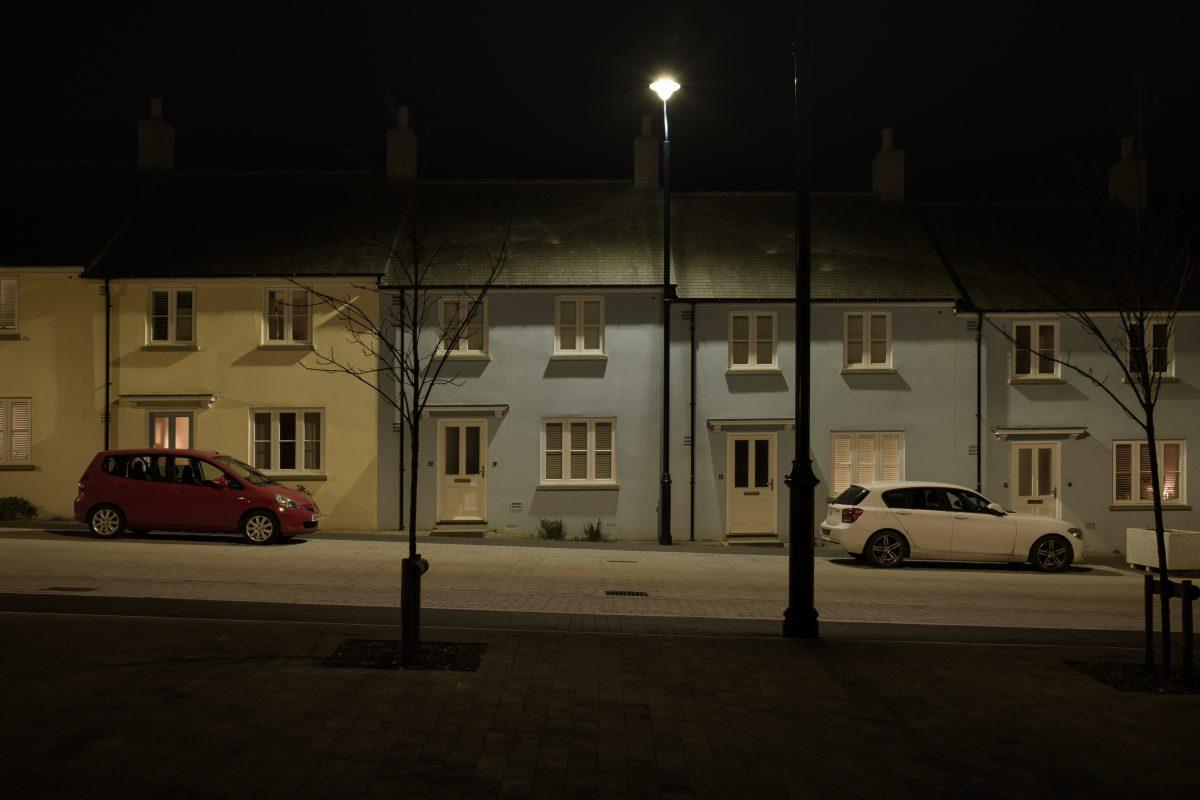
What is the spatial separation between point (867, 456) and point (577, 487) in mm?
7244

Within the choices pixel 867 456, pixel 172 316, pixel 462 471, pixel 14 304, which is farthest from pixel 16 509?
pixel 867 456

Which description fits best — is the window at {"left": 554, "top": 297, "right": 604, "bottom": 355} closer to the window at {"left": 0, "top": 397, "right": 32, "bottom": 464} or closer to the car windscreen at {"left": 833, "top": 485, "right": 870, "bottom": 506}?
the car windscreen at {"left": 833, "top": 485, "right": 870, "bottom": 506}

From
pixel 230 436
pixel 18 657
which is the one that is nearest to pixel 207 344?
pixel 230 436

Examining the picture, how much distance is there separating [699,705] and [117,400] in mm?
21522

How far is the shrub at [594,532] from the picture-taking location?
2458 cm

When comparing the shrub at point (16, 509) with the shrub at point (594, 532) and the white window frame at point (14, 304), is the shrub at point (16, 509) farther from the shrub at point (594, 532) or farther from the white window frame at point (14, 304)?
the shrub at point (594, 532)

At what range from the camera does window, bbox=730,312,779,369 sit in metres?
25.5

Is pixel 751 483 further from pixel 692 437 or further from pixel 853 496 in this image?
pixel 853 496

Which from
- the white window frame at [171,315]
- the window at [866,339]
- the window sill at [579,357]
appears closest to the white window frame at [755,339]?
the window at [866,339]

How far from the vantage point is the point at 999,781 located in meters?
6.13

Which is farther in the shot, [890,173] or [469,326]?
[890,173]

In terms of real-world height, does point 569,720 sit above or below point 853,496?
below

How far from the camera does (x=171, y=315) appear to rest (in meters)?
25.3

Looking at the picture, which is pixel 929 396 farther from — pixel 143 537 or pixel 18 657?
pixel 18 657
